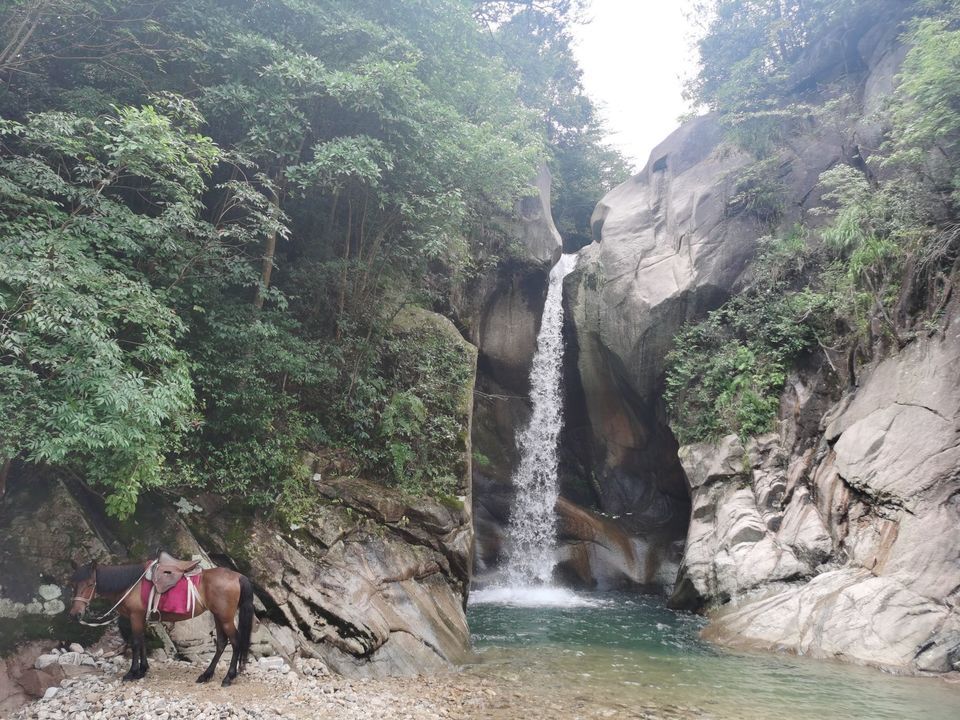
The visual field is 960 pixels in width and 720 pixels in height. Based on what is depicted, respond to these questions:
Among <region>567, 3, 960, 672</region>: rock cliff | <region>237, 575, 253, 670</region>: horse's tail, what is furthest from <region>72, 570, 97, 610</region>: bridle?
<region>567, 3, 960, 672</region>: rock cliff

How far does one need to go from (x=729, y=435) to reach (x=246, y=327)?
1193 cm

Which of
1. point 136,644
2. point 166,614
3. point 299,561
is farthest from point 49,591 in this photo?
point 299,561

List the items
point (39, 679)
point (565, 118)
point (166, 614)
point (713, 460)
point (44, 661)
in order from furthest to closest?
1. point (565, 118)
2. point (713, 460)
3. point (166, 614)
4. point (44, 661)
5. point (39, 679)

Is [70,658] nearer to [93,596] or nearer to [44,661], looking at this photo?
[44,661]

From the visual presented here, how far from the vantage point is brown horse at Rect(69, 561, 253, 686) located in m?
5.95

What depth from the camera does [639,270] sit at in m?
20.1

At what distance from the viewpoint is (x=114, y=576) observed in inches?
240

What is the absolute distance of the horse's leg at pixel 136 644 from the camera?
19.5 ft

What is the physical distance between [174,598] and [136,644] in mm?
557

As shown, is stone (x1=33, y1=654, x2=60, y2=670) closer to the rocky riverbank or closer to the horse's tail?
the rocky riverbank

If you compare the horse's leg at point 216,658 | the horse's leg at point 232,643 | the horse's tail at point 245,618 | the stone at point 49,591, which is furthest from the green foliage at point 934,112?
the stone at point 49,591

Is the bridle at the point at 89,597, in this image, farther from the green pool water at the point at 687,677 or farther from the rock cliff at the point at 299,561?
the green pool water at the point at 687,677

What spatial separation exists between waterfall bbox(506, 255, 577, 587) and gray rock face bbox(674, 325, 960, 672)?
15.2 ft

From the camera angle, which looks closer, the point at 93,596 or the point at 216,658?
the point at 93,596
